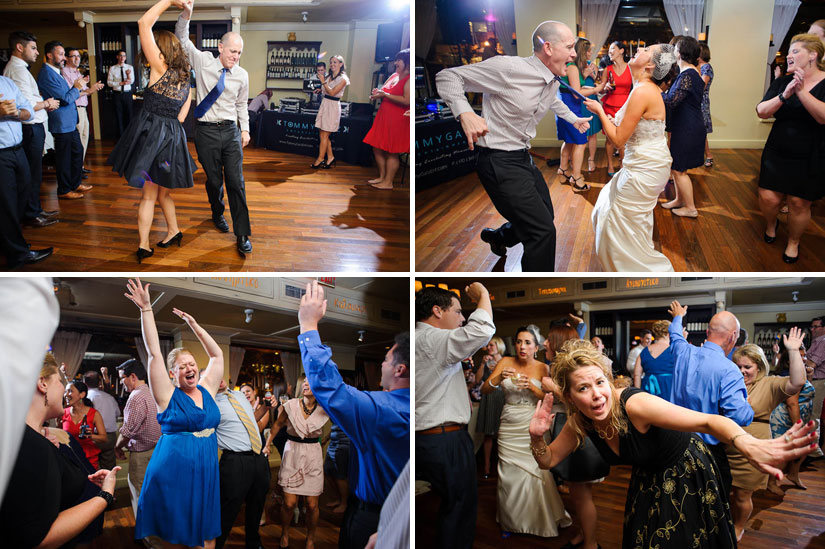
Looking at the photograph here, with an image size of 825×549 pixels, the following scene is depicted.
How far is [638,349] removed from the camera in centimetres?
249

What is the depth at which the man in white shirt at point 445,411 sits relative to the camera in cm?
252

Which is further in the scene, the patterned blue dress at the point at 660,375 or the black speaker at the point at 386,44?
the patterned blue dress at the point at 660,375

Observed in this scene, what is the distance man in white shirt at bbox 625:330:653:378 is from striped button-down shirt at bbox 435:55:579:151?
0.96 m

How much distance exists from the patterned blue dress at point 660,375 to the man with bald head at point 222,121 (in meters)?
1.81

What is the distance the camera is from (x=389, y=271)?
8.30 ft

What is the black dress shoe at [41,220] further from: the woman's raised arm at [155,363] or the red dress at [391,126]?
the red dress at [391,126]

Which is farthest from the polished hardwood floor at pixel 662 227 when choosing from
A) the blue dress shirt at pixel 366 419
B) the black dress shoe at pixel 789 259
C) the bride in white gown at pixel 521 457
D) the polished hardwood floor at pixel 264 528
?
the polished hardwood floor at pixel 264 528

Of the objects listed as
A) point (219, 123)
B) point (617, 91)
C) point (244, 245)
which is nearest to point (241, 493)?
point (244, 245)

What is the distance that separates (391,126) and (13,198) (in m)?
1.66

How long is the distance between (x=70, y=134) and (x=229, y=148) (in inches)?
25.7

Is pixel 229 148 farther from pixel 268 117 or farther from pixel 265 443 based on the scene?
pixel 265 443

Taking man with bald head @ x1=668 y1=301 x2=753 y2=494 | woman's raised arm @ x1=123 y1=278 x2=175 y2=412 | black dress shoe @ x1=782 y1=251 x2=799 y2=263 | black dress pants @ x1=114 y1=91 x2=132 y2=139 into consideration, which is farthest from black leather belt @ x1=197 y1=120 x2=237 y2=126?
black dress shoe @ x1=782 y1=251 x2=799 y2=263

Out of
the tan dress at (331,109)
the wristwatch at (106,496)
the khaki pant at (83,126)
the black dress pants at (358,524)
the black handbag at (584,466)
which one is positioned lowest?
the black dress pants at (358,524)

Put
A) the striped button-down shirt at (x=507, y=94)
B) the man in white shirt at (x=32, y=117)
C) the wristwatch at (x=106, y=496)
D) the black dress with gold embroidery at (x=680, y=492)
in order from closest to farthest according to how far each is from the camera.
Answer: the black dress with gold embroidery at (x=680, y=492) → the wristwatch at (x=106, y=496) → the striped button-down shirt at (x=507, y=94) → the man in white shirt at (x=32, y=117)
